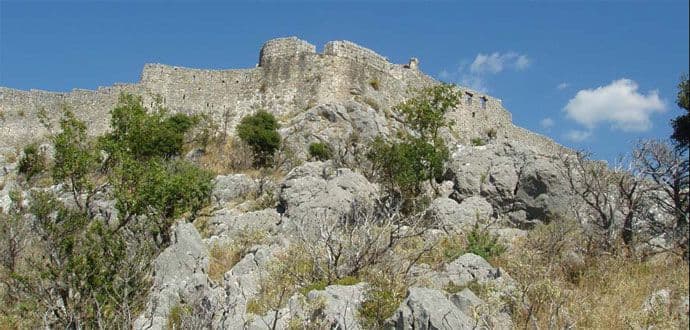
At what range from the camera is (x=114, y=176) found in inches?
680

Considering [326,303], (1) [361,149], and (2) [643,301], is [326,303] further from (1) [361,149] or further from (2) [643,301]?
(1) [361,149]

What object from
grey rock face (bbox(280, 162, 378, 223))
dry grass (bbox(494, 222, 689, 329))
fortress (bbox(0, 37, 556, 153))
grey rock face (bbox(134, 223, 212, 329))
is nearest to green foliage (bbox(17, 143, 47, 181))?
fortress (bbox(0, 37, 556, 153))

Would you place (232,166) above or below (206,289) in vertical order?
above

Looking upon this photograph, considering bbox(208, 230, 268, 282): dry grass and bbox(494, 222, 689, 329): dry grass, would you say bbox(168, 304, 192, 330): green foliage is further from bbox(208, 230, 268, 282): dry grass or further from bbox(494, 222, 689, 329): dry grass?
bbox(494, 222, 689, 329): dry grass

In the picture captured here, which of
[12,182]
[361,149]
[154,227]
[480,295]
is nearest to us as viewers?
[480,295]

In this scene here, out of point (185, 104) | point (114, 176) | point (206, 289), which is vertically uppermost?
point (185, 104)

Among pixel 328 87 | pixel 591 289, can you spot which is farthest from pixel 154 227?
pixel 328 87

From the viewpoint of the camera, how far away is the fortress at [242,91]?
99.6 feet

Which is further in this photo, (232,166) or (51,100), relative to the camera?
(51,100)

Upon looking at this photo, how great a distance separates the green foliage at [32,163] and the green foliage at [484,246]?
61.7 feet

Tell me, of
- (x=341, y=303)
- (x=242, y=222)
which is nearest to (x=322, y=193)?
(x=242, y=222)

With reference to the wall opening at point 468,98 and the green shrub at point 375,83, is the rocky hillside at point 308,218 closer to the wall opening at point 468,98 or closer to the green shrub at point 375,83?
the green shrub at point 375,83

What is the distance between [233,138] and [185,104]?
337 cm

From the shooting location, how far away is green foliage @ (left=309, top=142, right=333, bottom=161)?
25.4 metres
